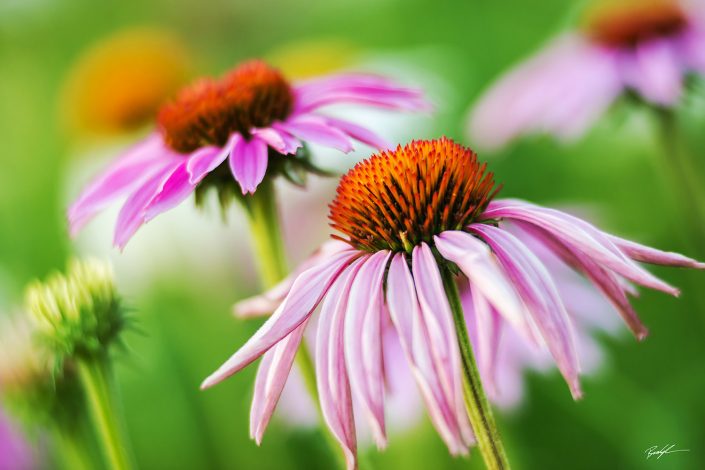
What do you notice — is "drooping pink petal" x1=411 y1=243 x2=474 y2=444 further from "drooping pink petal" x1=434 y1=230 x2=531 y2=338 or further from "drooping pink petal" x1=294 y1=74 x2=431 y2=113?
"drooping pink petal" x1=294 y1=74 x2=431 y2=113

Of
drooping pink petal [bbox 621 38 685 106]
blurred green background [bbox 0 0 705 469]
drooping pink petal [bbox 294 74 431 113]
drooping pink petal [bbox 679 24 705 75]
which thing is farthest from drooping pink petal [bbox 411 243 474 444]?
drooping pink petal [bbox 679 24 705 75]

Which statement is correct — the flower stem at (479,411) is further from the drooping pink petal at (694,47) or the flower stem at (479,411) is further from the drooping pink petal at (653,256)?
the drooping pink petal at (694,47)

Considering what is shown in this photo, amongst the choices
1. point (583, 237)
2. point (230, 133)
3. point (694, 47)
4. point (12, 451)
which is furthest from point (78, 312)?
point (694, 47)

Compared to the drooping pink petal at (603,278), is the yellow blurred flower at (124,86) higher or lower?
higher

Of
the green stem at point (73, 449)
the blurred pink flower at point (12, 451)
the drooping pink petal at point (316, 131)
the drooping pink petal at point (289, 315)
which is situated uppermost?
the drooping pink petal at point (316, 131)

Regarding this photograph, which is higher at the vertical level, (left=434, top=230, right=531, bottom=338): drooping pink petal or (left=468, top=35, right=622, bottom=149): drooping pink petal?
(left=434, top=230, right=531, bottom=338): drooping pink petal

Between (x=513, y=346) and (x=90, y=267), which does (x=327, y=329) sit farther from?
(x=513, y=346)

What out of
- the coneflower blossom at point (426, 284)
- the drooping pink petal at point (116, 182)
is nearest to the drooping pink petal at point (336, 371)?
the coneflower blossom at point (426, 284)
